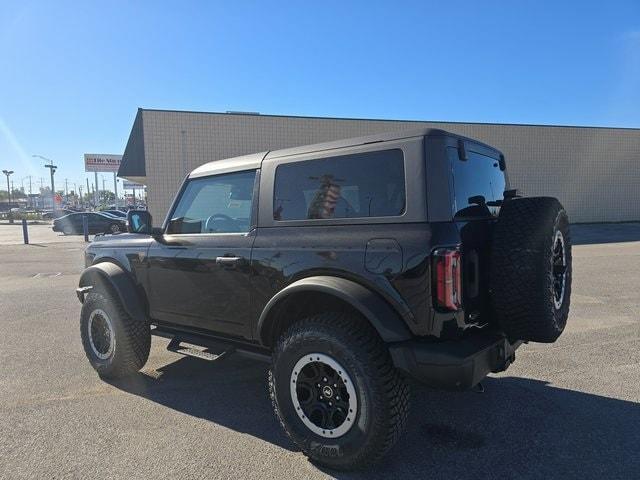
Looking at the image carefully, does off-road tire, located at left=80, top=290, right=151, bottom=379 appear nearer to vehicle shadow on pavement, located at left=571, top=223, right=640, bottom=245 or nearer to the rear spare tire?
the rear spare tire

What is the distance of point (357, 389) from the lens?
2678 millimetres

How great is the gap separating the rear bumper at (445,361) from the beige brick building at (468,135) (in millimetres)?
18292

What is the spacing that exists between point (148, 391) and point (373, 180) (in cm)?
274

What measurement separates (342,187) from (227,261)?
1.03 m

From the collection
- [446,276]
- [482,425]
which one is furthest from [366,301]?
[482,425]

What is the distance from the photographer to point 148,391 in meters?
4.09

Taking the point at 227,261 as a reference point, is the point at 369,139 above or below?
above

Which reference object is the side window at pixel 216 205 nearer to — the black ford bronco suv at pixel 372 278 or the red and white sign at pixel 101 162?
the black ford bronco suv at pixel 372 278

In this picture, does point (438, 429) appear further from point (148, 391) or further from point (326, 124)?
point (326, 124)

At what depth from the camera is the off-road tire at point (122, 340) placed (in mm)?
4191

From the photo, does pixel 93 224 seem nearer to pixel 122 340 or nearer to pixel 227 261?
→ pixel 122 340

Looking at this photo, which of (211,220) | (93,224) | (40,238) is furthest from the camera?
(93,224)

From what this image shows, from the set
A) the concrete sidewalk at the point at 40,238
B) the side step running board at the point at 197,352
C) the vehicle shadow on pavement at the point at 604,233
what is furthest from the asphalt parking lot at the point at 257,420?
the concrete sidewalk at the point at 40,238

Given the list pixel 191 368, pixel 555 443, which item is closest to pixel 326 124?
pixel 191 368
